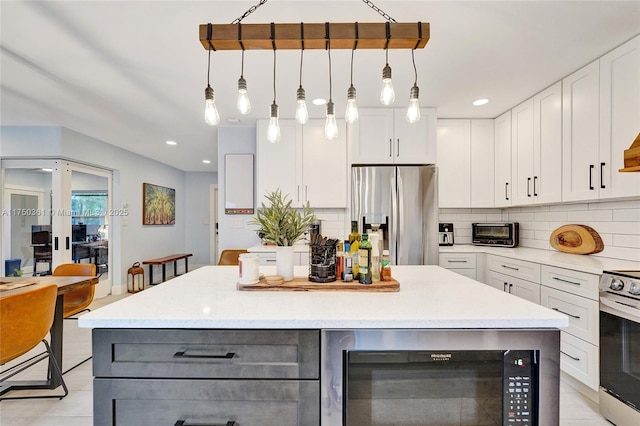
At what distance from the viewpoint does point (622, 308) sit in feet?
5.74

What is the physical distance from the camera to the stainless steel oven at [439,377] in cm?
104

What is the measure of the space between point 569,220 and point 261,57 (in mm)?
3111

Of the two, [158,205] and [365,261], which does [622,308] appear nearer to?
[365,261]

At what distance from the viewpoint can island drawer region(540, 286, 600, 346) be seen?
2.00 m

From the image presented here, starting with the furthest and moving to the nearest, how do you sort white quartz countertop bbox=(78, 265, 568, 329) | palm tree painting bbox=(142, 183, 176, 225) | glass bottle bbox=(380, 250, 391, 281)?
1. palm tree painting bbox=(142, 183, 176, 225)
2. glass bottle bbox=(380, 250, 391, 281)
3. white quartz countertop bbox=(78, 265, 568, 329)

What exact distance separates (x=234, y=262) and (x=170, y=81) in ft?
6.49

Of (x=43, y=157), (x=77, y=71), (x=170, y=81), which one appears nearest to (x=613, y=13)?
(x=170, y=81)

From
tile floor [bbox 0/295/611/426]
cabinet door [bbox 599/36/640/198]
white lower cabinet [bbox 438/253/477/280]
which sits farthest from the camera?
white lower cabinet [bbox 438/253/477/280]

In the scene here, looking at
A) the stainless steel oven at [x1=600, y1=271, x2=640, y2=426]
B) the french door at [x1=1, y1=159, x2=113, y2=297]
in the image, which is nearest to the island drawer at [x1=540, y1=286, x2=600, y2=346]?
the stainless steel oven at [x1=600, y1=271, x2=640, y2=426]

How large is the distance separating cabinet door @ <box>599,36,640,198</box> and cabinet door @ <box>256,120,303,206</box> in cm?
267

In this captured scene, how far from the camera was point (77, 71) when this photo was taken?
2.49m

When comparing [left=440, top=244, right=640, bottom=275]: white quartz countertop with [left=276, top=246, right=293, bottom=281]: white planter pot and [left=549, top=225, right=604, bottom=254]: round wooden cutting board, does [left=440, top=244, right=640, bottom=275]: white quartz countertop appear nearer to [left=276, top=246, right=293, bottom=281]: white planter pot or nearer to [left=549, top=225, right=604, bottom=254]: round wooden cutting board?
[left=549, top=225, right=604, bottom=254]: round wooden cutting board

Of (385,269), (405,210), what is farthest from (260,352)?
(405,210)

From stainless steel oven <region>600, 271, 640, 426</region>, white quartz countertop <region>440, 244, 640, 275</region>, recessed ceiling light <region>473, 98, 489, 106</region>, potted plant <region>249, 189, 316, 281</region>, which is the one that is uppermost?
recessed ceiling light <region>473, 98, 489, 106</region>
